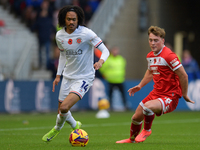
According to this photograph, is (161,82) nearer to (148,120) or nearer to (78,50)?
(148,120)

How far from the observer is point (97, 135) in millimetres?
9188

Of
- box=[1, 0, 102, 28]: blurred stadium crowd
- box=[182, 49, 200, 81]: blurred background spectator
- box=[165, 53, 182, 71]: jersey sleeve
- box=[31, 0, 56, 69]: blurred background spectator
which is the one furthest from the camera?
box=[1, 0, 102, 28]: blurred stadium crowd

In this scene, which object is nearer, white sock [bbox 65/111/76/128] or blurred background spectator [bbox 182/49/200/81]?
white sock [bbox 65/111/76/128]

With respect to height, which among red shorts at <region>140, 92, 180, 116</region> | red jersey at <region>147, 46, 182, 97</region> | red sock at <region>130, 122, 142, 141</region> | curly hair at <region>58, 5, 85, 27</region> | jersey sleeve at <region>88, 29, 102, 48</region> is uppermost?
curly hair at <region>58, 5, 85, 27</region>

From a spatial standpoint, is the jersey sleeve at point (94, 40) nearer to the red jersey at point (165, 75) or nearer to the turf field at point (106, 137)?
the red jersey at point (165, 75)

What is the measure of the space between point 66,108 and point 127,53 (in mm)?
14118

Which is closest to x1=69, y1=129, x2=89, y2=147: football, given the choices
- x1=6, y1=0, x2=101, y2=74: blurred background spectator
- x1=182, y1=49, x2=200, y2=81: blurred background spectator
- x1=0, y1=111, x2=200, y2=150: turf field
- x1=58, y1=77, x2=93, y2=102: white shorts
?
x1=0, y1=111, x2=200, y2=150: turf field

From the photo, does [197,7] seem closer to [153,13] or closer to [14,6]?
[153,13]

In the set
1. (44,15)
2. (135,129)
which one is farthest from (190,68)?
(135,129)

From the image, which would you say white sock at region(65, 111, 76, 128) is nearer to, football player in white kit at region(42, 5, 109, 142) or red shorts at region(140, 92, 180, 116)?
football player in white kit at region(42, 5, 109, 142)

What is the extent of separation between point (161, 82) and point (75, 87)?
1.44 meters

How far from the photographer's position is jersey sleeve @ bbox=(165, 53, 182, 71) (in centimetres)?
703

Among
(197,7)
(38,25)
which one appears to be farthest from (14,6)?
(197,7)

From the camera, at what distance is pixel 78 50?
7.66 m
